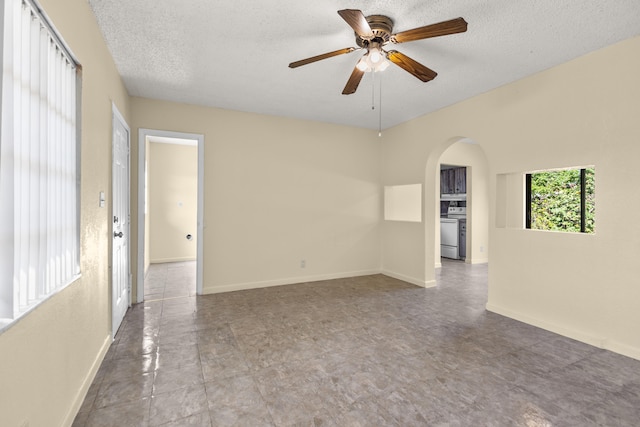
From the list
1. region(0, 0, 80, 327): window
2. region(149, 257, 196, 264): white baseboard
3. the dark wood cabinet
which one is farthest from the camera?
the dark wood cabinet

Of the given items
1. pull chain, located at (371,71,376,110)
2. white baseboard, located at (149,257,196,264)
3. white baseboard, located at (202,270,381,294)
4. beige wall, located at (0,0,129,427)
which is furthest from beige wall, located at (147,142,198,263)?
pull chain, located at (371,71,376,110)

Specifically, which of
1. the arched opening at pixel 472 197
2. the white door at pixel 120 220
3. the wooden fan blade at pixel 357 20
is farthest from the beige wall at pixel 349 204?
the arched opening at pixel 472 197

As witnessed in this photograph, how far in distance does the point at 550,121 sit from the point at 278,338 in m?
A: 3.38

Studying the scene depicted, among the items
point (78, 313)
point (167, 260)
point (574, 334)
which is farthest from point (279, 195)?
point (574, 334)

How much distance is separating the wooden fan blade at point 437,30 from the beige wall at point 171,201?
5.51m

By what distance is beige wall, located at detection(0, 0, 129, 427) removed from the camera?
1.22 m

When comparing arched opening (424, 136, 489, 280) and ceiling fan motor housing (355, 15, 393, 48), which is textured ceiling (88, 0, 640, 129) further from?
arched opening (424, 136, 489, 280)

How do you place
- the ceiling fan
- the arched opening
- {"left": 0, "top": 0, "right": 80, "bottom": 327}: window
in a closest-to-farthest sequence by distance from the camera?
{"left": 0, "top": 0, "right": 80, "bottom": 327}: window → the ceiling fan → the arched opening

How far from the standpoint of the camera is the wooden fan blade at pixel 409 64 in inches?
89.1

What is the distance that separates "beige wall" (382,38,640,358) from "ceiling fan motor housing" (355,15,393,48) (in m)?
1.91

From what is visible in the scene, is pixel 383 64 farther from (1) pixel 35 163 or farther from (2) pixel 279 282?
(2) pixel 279 282

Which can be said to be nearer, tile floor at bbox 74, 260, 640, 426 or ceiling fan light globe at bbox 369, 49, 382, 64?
tile floor at bbox 74, 260, 640, 426

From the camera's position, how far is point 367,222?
5.38 m

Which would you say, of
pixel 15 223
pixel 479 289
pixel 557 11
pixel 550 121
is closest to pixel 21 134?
pixel 15 223
